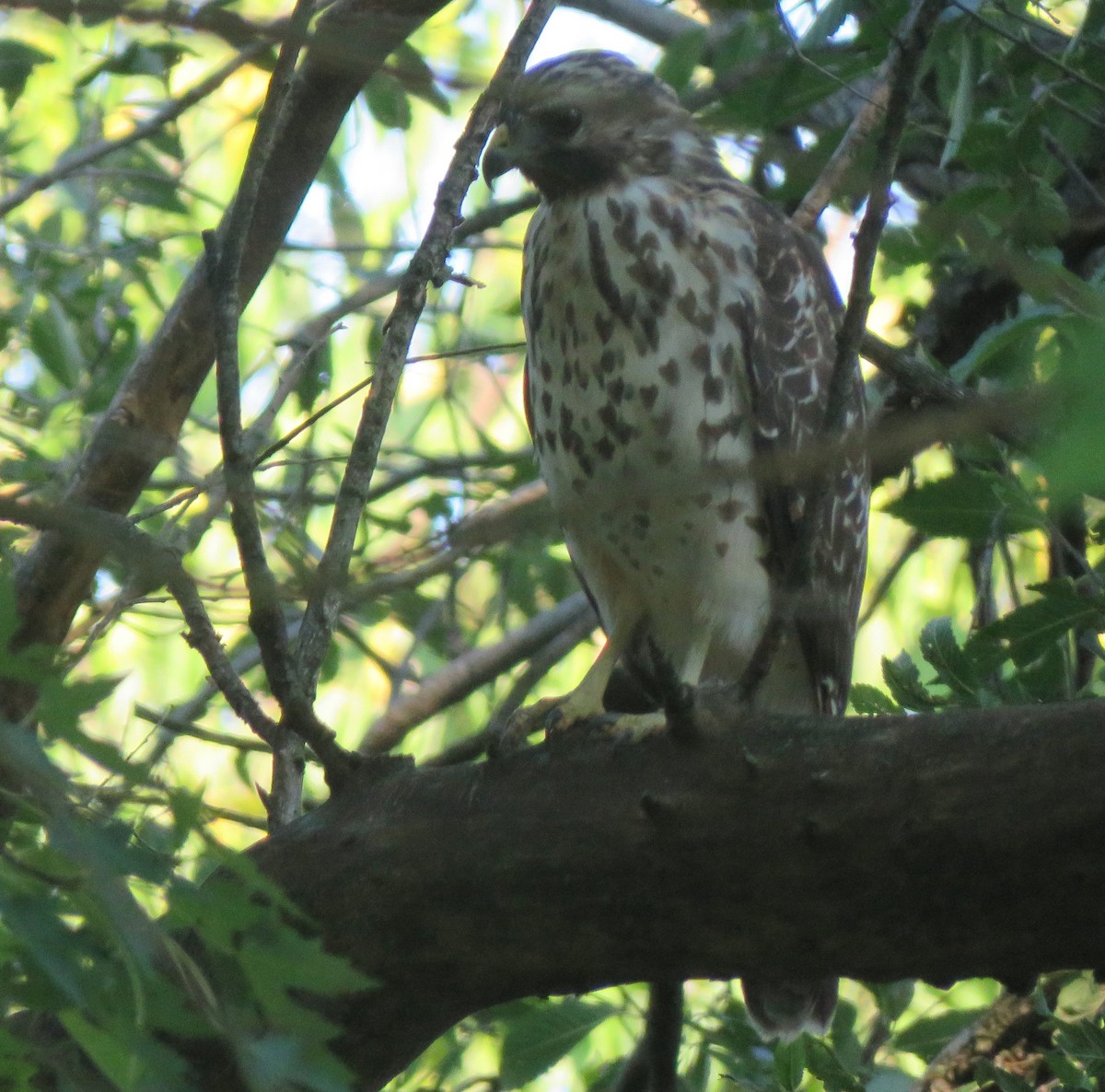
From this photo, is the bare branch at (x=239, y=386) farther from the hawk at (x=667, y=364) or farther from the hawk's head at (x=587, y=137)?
the hawk's head at (x=587, y=137)

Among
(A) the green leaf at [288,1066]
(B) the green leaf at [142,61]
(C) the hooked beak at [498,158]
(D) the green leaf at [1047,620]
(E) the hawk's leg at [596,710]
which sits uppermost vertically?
(B) the green leaf at [142,61]

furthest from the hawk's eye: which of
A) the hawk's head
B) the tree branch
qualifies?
the tree branch

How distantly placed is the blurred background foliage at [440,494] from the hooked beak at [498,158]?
266 mm

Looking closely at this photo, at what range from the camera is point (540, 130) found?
373 cm

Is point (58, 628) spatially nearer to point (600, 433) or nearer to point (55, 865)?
point (600, 433)

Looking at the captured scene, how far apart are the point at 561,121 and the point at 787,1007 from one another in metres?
2.17

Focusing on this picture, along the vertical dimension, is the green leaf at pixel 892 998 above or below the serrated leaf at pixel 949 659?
below

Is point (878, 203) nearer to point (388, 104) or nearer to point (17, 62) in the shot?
point (17, 62)

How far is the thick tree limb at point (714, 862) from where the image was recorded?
219 cm

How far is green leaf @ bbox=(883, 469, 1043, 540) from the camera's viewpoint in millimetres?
2693

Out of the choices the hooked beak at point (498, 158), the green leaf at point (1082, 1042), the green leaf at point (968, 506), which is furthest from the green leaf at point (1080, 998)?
the hooked beak at point (498, 158)

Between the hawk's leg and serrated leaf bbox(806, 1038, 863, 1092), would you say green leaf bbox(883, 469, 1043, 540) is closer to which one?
the hawk's leg

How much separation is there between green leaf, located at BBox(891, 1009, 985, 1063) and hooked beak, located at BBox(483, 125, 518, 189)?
223 cm

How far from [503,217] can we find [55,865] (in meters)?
3.12
